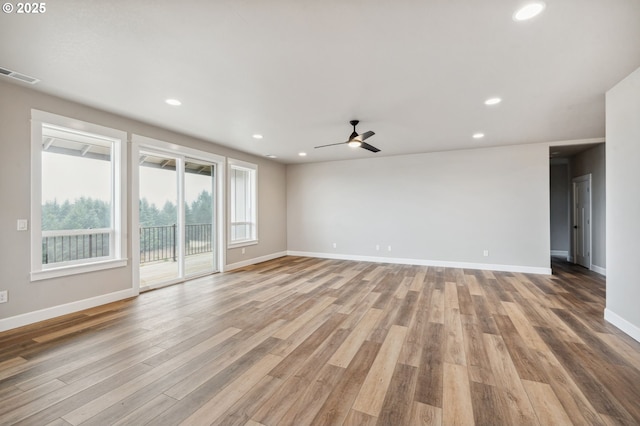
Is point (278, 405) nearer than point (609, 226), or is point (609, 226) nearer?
point (278, 405)

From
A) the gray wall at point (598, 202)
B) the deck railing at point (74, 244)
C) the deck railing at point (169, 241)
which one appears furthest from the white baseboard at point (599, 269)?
the deck railing at point (74, 244)

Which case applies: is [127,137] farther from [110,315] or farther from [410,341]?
[410,341]

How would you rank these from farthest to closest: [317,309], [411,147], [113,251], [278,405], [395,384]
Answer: [411,147], [113,251], [317,309], [395,384], [278,405]

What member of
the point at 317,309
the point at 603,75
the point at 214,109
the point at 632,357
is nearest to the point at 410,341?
the point at 317,309

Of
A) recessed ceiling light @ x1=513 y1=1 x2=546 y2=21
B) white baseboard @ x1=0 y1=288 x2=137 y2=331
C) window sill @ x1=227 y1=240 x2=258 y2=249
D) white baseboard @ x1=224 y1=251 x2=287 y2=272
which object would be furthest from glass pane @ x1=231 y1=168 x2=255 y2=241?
recessed ceiling light @ x1=513 y1=1 x2=546 y2=21

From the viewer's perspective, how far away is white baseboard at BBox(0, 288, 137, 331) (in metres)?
3.07

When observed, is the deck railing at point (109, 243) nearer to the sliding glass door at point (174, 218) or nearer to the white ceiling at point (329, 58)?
the sliding glass door at point (174, 218)

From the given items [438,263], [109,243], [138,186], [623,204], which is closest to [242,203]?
[138,186]

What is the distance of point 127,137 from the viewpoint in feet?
13.9

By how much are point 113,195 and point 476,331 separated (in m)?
5.30

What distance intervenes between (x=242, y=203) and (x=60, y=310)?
13.1 ft

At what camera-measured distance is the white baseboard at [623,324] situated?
2791 millimetres

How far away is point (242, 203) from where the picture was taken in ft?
22.6

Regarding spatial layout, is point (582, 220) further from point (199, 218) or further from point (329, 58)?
point (199, 218)
